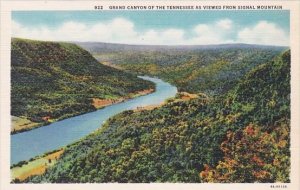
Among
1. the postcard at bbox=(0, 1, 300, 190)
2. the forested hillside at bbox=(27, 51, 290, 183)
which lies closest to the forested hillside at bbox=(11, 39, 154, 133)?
the postcard at bbox=(0, 1, 300, 190)

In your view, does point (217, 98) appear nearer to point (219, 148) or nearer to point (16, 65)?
point (219, 148)

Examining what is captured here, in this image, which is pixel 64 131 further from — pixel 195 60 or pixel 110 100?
pixel 195 60

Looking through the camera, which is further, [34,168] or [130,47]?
[130,47]

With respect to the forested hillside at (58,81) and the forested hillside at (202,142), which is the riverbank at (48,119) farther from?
the forested hillside at (202,142)

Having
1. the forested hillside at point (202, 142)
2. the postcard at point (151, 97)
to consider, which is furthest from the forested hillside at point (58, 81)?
the forested hillside at point (202, 142)

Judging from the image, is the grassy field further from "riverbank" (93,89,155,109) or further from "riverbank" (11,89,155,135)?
"riverbank" (93,89,155,109)

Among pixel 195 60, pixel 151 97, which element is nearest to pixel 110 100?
pixel 151 97

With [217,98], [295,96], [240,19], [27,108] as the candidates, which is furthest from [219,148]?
[27,108]
